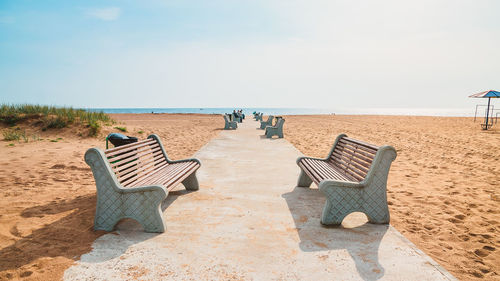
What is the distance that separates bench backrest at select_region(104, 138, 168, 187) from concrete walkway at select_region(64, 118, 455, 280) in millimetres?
586

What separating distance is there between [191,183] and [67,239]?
2.10m

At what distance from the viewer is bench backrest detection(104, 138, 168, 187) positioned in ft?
11.6

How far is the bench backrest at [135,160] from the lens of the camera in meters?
3.53

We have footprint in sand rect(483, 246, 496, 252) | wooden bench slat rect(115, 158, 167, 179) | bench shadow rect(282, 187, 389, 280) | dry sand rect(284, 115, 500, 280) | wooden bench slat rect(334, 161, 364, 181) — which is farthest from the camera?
wooden bench slat rect(334, 161, 364, 181)

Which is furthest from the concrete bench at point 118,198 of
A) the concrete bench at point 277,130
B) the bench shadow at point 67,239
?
the concrete bench at point 277,130

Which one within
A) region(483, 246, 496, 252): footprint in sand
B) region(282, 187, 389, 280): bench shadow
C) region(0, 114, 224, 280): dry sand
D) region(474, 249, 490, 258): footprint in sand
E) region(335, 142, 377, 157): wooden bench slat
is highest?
Result: region(335, 142, 377, 157): wooden bench slat

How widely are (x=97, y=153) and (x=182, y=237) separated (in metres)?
1.39

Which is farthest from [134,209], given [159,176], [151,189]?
[159,176]

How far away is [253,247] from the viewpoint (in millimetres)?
2996

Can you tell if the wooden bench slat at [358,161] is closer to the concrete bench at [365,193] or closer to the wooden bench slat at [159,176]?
the concrete bench at [365,193]

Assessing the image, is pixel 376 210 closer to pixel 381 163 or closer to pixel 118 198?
pixel 381 163

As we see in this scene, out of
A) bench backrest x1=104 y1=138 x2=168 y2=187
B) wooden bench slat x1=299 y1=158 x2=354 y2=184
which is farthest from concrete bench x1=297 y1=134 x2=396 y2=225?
bench backrest x1=104 y1=138 x2=168 y2=187

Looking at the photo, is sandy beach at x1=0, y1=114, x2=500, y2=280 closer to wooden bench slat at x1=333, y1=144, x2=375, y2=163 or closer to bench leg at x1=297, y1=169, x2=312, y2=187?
wooden bench slat at x1=333, y1=144, x2=375, y2=163

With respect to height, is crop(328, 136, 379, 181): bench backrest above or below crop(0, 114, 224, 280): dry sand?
above
